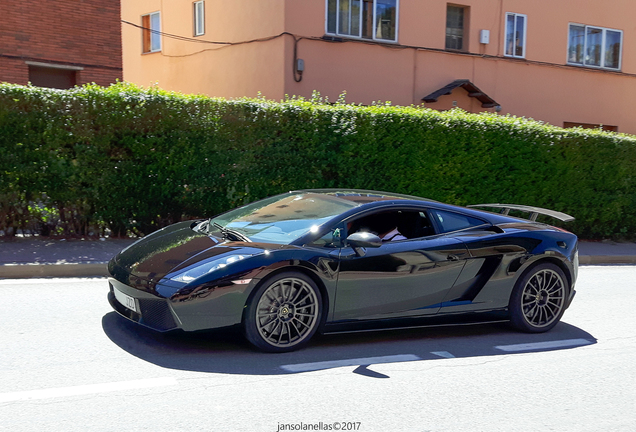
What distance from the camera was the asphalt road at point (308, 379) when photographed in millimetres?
3883

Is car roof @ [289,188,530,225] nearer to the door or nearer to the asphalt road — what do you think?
the door

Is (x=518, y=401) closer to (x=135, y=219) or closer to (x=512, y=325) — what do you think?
(x=512, y=325)

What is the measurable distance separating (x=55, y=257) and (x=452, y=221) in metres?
5.40

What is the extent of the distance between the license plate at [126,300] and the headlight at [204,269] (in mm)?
406

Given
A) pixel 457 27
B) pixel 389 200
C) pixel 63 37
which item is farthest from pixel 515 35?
pixel 389 200

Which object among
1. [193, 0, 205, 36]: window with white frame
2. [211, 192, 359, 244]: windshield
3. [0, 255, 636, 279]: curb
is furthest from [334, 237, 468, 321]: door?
[193, 0, 205, 36]: window with white frame

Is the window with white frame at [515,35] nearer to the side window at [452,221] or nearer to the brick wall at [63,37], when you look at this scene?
the brick wall at [63,37]

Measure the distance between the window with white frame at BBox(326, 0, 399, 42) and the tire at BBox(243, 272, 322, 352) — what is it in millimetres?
12939

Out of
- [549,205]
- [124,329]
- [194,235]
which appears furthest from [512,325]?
[549,205]

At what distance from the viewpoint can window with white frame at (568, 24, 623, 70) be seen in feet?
67.3

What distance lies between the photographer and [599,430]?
13.2ft

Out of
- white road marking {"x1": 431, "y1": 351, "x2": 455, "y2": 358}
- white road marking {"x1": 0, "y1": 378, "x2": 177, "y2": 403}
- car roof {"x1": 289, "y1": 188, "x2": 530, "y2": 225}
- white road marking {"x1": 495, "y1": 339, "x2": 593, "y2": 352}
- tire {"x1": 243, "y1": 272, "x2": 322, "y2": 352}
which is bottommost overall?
white road marking {"x1": 495, "y1": 339, "x2": 593, "y2": 352}

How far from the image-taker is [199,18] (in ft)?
62.7

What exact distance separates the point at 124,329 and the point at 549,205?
10.7 m
